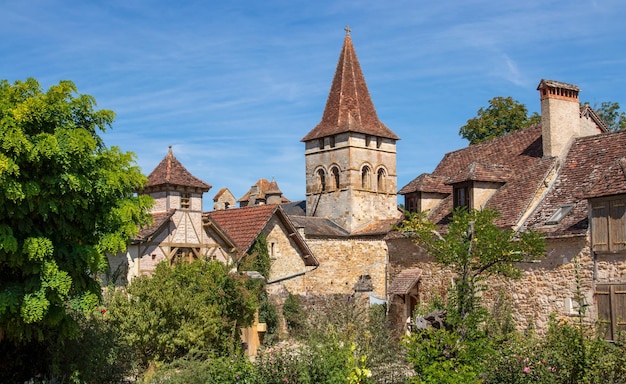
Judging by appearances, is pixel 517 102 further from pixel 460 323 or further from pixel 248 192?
pixel 248 192

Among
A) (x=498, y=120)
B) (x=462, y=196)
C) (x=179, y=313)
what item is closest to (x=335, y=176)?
(x=498, y=120)

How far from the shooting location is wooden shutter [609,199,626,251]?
1745 centimetres

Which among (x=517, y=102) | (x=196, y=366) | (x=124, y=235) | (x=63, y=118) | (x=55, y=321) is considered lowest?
(x=196, y=366)

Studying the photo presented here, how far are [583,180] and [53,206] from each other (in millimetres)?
12610

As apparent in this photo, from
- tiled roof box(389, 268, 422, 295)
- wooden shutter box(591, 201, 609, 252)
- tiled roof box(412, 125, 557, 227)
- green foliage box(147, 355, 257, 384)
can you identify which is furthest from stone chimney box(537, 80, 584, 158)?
green foliage box(147, 355, 257, 384)

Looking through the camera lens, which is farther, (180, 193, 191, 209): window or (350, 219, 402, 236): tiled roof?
(350, 219, 402, 236): tiled roof

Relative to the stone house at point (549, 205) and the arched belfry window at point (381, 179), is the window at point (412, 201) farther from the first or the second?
the arched belfry window at point (381, 179)

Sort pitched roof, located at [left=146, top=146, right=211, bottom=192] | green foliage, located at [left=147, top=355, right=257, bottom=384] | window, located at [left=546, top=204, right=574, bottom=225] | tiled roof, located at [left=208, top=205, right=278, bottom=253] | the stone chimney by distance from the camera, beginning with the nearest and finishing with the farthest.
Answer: green foliage, located at [left=147, top=355, right=257, bottom=384]
window, located at [left=546, top=204, right=574, bottom=225]
the stone chimney
pitched roof, located at [left=146, top=146, right=211, bottom=192]
tiled roof, located at [left=208, top=205, right=278, bottom=253]

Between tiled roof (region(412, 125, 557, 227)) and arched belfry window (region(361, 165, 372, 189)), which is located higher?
arched belfry window (region(361, 165, 372, 189))

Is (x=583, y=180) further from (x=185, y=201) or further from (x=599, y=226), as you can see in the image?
(x=185, y=201)

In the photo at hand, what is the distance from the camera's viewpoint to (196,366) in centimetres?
1567

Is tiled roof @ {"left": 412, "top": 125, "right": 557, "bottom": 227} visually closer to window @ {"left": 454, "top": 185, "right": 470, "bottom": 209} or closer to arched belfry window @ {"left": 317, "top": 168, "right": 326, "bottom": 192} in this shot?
window @ {"left": 454, "top": 185, "right": 470, "bottom": 209}

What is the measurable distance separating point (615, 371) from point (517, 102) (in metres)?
25.6

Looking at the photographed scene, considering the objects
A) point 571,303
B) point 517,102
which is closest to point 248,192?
point 517,102
